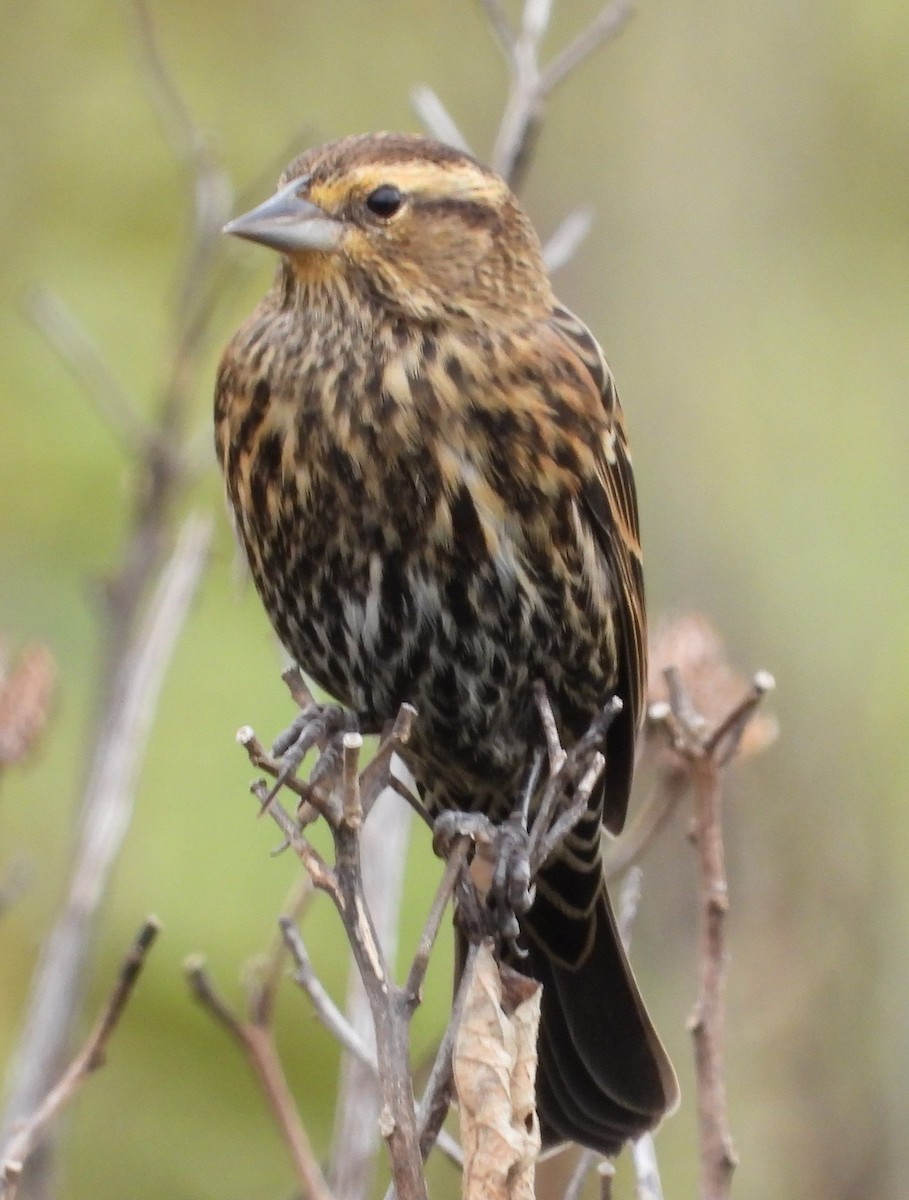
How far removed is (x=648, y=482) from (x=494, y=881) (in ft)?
8.90

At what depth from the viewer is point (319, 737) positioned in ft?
8.45

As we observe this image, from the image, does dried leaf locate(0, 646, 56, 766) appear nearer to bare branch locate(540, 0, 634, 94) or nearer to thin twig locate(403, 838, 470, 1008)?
thin twig locate(403, 838, 470, 1008)

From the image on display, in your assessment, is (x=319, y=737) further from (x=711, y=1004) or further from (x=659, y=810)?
(x=711, y=1004)

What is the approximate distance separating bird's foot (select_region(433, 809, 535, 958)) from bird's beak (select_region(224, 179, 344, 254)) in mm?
745

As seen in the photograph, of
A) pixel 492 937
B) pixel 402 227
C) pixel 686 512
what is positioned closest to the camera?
pixel 492 937

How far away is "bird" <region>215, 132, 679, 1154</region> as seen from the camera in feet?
8.61

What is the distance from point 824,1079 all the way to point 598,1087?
1.09 meters

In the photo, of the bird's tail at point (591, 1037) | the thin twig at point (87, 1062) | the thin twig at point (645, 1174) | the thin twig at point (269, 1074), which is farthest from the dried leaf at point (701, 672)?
the thin twig at point (87, 1062)

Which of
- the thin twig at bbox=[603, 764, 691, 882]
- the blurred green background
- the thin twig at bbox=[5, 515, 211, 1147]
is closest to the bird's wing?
the thin twig at bbox=[603, 764, 691, 882]

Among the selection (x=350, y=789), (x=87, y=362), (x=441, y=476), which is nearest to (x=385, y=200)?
(x=441, y=476)

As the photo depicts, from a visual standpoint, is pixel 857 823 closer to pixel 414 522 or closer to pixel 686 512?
pixel 686 512

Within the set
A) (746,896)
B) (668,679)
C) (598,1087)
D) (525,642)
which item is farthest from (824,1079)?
(668,679)

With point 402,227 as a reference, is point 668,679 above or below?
below

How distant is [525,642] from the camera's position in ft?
8.92
